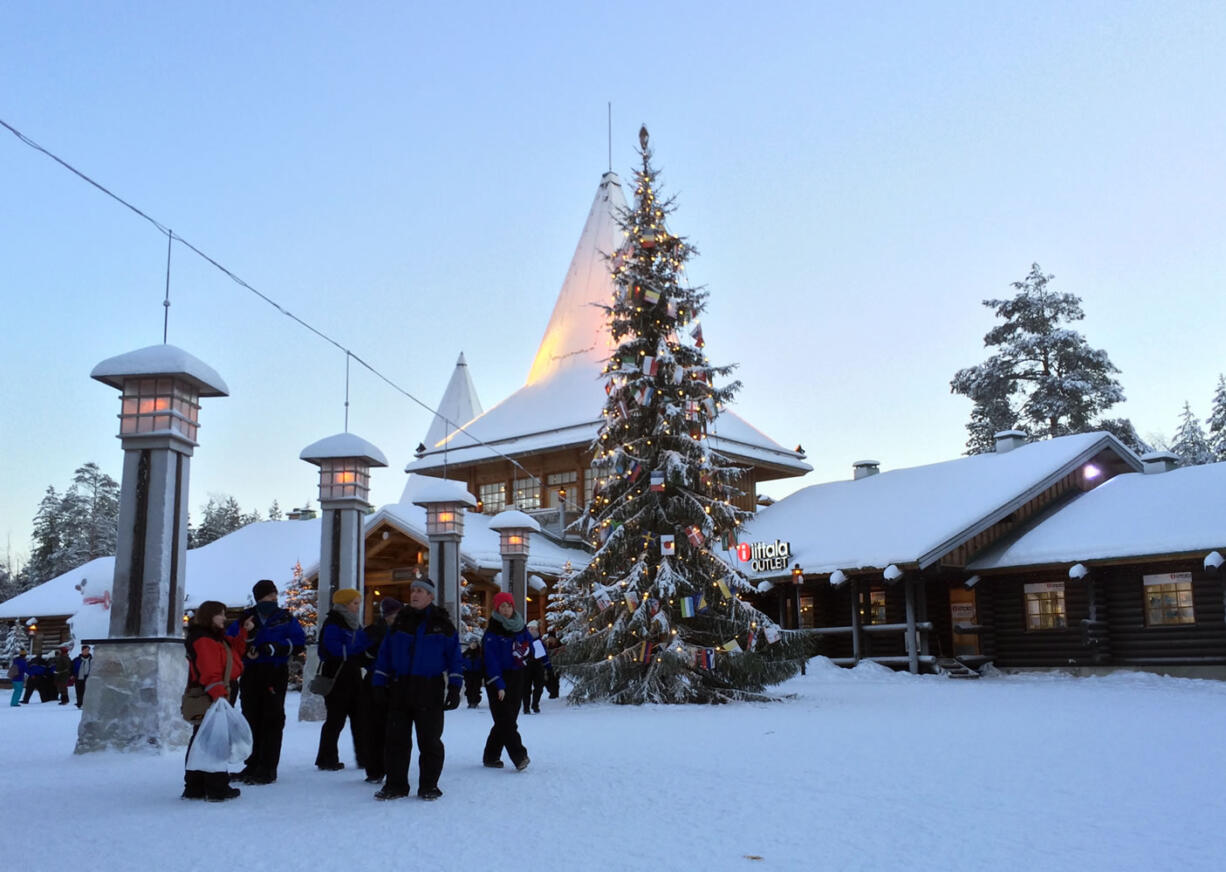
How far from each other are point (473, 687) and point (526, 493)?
1869cm

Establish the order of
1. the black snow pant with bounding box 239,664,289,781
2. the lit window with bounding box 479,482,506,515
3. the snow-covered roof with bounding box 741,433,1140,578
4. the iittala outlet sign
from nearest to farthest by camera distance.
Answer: the black snow pant with bounding box 239,664,289,781
the snow-covered roof with bounding box 741,433,1140,578
the iittala outlet sign
the lit window with bounding box 479,482,506,515

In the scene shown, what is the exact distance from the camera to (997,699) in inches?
699

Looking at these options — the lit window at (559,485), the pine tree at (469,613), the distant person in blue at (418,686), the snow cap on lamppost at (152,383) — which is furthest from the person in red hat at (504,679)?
the lit window at (559,485)

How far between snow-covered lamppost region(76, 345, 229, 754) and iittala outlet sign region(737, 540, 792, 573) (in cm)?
1878

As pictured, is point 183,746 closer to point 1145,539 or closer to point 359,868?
point 359,868

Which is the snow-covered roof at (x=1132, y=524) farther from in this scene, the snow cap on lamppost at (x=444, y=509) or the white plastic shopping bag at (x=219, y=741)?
the white plastic shopping bag at (x=219, y=741)

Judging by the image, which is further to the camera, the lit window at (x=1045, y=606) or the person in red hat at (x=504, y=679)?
the lit window at (x=1045, y=606)

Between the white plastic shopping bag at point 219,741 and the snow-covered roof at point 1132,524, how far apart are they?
2082cm

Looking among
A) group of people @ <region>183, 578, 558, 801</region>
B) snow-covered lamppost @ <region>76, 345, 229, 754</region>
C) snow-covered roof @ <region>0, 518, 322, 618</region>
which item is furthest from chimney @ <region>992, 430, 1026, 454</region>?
snow-covered lamppost @ <region>76, 345, 229, 754</region>

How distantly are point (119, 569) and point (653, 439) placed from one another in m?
9.87

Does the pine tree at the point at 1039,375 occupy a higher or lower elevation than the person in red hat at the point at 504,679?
higher

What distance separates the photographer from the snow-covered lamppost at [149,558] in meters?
10.7

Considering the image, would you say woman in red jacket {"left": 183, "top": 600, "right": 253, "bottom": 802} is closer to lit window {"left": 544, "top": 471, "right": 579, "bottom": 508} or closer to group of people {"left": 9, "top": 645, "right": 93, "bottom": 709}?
group of people {"left": 9, "top": 645, "right": 93, "bottom": 709}

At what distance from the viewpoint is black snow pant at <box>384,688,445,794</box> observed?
765cm
